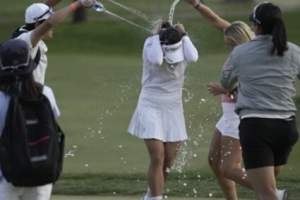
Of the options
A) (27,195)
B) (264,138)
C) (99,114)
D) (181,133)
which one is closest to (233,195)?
(181,133)

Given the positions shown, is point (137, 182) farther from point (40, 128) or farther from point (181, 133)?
point (40, 128)

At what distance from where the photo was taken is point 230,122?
7.25 meters

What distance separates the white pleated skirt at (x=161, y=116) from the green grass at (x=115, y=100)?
1002mm

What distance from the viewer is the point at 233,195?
7.51m

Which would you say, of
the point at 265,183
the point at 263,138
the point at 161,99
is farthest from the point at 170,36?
the point at 265,183

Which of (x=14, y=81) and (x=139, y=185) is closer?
(x=14, y=81)

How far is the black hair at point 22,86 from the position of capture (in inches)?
213

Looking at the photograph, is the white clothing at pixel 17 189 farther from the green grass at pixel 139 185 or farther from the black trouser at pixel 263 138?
the green grass at pixel 139 185

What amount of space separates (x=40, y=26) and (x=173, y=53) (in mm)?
1293

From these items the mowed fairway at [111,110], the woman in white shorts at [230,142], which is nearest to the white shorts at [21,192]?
the woman in white shorts at [230,142]

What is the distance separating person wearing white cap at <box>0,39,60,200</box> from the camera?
5430 mm

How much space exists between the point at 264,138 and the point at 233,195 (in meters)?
1.36

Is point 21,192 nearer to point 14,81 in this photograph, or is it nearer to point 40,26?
point 14,81

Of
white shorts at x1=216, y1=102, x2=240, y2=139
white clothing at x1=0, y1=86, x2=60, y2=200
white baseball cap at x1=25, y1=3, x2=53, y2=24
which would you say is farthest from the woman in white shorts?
white clothing at x1=0, y1=86, x2=60, y2=200
